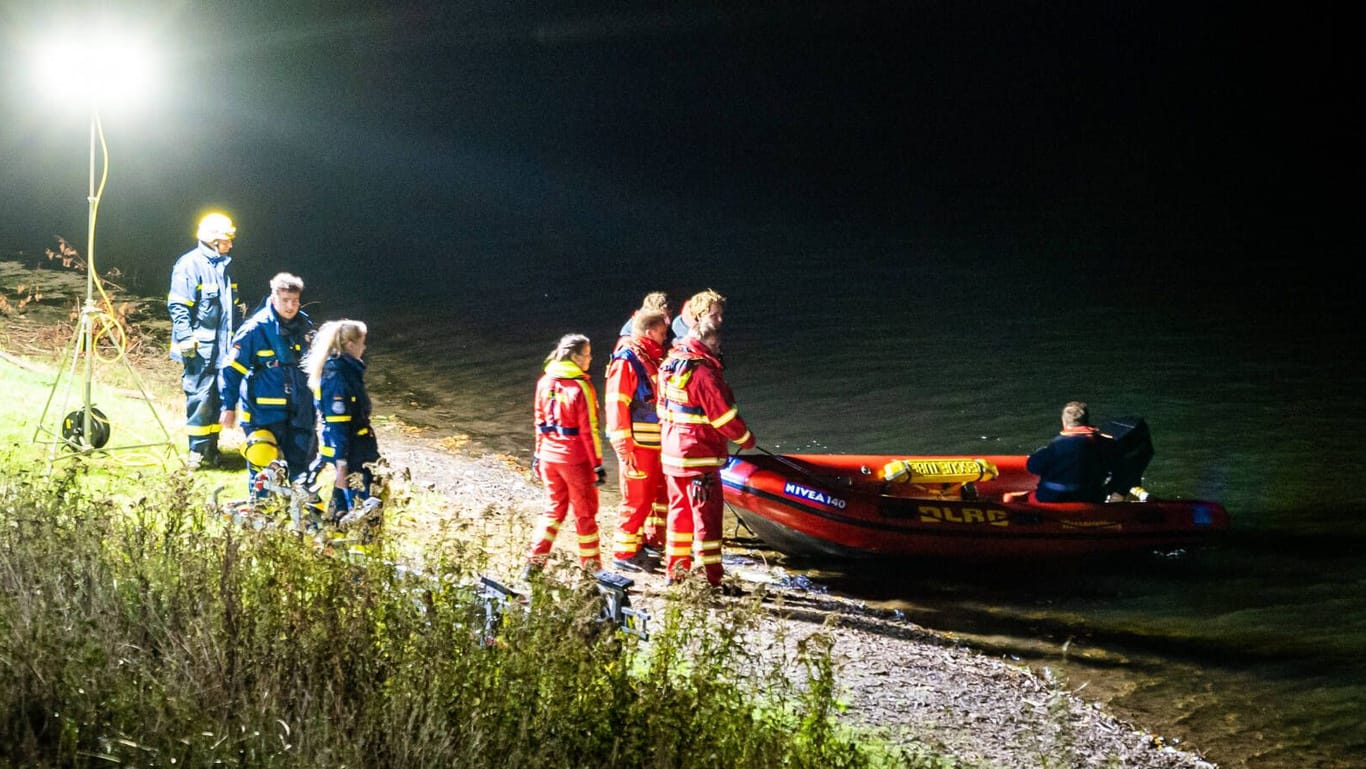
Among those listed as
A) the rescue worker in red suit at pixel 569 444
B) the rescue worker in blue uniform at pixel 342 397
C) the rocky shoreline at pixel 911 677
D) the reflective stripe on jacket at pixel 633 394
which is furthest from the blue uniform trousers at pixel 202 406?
the reflective stripe on jacket at pixel 633 394

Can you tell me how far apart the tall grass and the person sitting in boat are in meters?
5.20

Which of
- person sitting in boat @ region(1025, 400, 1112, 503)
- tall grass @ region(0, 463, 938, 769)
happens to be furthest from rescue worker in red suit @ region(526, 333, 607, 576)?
person sitting in boat @ region(1025, 400, 1112, 503)

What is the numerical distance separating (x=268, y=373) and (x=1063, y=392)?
10.2 m

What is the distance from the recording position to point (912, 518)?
9016mm

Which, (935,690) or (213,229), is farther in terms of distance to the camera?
(213,229)

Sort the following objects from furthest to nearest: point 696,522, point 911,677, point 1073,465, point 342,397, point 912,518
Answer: point 1073,465, point 912,518, point 696,522, point 342,397, point 911,677

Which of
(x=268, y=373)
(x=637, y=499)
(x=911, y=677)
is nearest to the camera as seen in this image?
(x=911, y=677)

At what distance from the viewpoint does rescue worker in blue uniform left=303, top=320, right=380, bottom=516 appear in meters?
6.71

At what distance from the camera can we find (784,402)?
46.9 ft

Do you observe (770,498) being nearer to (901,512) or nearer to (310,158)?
(901,512)

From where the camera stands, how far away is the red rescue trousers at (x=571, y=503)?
720cm

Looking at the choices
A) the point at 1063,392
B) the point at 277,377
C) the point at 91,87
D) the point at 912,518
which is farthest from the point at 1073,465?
the point at 91,87

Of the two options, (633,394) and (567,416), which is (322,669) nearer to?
(567,416)

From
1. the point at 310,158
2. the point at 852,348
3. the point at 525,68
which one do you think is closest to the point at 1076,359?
the point at 852,348
